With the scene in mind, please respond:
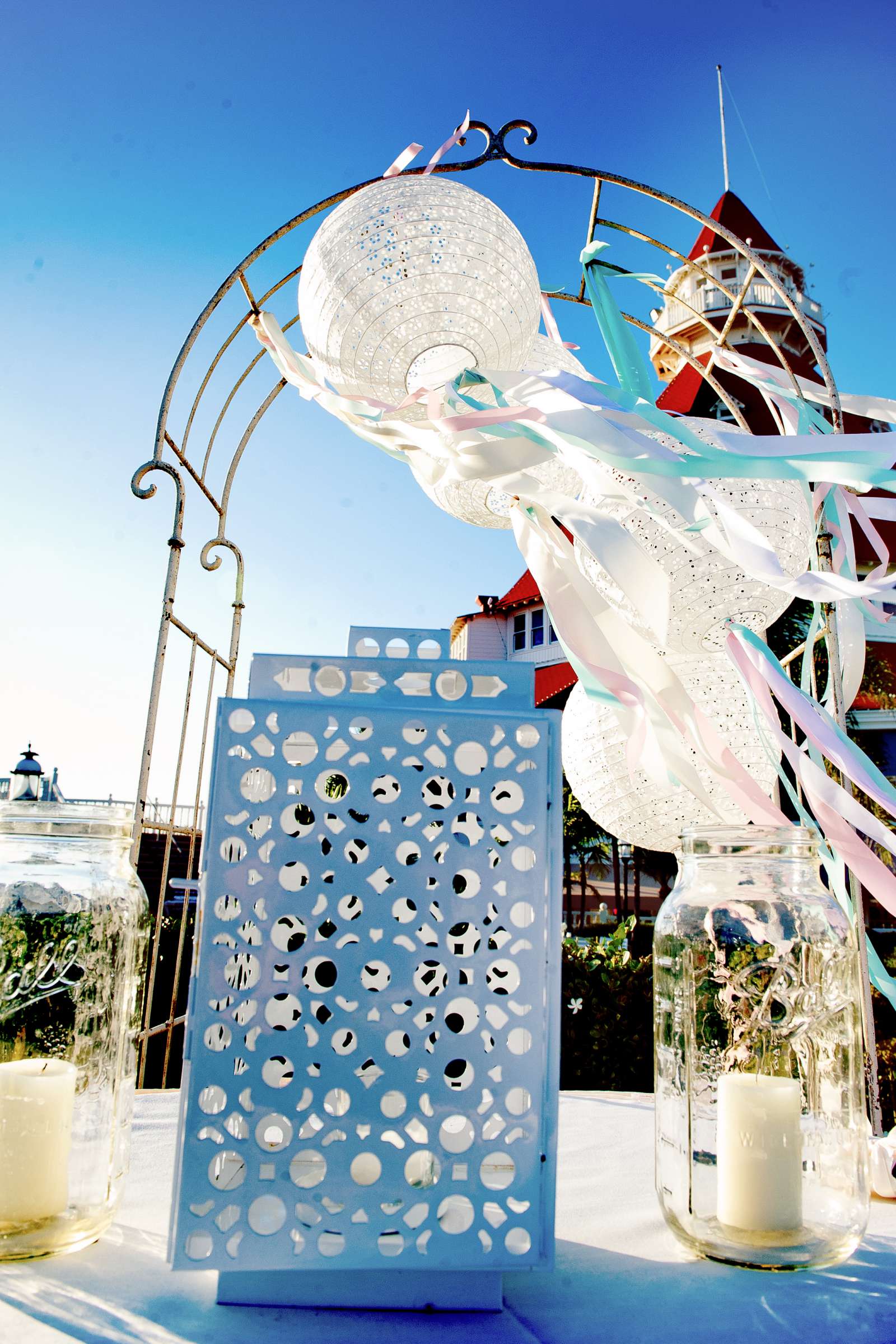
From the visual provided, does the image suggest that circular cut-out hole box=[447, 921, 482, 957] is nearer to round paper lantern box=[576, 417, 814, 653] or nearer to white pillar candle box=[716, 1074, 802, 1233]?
white pillar candle box=[716, 1074, 802, 1233]

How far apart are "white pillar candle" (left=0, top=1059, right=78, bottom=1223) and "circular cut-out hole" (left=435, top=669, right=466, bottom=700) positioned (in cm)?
59

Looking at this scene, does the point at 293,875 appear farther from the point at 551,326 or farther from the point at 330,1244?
the point at 551,326

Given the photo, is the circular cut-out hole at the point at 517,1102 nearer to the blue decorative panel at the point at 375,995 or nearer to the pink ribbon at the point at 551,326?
the blue decorative panel at the point at 375,995

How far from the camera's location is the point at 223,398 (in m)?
2.53

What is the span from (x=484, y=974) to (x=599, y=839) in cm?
1602

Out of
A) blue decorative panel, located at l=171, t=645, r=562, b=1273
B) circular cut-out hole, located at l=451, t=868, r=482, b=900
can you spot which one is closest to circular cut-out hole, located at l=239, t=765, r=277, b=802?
blue decorative panel, located at l=171, t=645, r=562, b=1273

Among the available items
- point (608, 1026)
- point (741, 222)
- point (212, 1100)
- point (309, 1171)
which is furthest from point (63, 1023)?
point (741, 222)

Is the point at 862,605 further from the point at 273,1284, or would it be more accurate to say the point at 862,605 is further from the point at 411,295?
the point at 273,1284

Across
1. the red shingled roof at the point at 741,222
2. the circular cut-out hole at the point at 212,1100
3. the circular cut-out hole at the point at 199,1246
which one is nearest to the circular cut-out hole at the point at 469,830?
the circular cut-out hole at the point at 212,1100

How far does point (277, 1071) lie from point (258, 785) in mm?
298

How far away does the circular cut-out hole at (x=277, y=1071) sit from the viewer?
0.81 meters

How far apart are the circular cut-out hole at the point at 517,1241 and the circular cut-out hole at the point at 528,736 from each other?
1.57ft

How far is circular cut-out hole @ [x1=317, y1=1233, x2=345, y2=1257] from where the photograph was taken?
785 mm

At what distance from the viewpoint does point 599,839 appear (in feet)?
53.5
